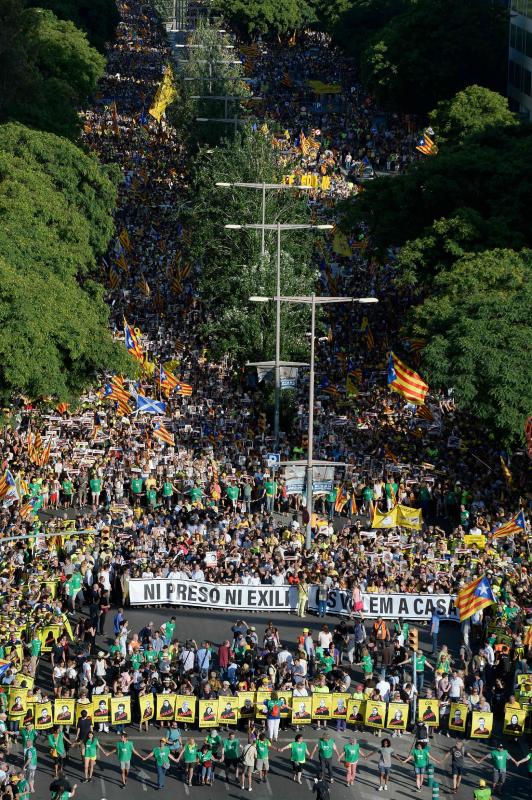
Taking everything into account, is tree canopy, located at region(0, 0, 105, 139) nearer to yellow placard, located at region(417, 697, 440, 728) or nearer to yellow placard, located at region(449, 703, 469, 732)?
yellow placard, located at region(417, 697, 440, 728)

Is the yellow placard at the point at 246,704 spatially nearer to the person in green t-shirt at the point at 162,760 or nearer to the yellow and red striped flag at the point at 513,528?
the person in green t-shirt at the point at 162,760

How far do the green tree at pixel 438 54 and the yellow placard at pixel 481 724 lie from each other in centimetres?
7949

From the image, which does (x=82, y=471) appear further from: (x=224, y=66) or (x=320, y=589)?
(x=224, y=66)

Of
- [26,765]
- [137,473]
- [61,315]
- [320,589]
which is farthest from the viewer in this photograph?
[61,315]

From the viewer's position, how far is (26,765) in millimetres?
37062

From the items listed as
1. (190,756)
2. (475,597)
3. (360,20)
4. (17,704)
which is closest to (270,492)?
(475,597)

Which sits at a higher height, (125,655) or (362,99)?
(125,655)

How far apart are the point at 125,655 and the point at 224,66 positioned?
62.4 m

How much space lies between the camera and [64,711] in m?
39.5

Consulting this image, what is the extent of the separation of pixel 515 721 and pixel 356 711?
3.47m

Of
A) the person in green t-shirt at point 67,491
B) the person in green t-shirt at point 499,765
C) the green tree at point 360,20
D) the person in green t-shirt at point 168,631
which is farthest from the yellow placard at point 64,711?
the green tree at point 360,20

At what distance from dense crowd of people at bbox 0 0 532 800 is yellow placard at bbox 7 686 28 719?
30 millimetres

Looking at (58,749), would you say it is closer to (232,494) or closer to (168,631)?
(168,631)

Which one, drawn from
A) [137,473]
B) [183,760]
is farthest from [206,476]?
[183,760]
